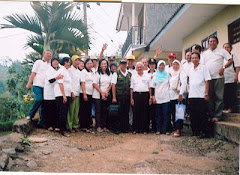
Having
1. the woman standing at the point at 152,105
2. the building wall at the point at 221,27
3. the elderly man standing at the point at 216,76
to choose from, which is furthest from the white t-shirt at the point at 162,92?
the building wall at the point at 221,27

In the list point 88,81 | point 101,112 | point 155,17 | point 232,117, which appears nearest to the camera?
point 232,117

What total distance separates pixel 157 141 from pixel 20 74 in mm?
2815

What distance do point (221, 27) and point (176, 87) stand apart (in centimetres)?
186

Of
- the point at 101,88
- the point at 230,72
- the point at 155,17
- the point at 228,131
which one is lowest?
the point at 228,131

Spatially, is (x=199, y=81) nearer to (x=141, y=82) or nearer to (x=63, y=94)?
(x=141, y=82)

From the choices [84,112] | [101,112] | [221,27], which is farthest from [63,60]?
[221,27]

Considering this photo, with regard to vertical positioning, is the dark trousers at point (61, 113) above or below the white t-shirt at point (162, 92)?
below

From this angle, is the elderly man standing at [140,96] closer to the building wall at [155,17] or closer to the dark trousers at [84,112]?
the dark trousers at [84,112]

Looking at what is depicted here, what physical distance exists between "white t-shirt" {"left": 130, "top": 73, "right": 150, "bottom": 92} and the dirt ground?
3.04ft

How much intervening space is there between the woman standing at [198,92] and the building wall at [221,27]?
110 cm

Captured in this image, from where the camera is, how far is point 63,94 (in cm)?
442

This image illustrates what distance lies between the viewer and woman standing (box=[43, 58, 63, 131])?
4.45 metres

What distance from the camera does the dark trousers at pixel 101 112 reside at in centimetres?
505

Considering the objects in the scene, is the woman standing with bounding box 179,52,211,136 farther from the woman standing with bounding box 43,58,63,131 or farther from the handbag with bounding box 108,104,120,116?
the woman standing with bounding box 43,58,63,131
